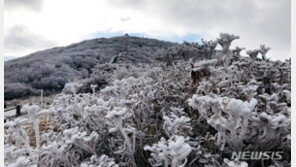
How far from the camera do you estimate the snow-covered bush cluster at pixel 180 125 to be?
6.38 ft

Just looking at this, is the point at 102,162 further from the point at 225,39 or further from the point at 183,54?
the point at 183,54

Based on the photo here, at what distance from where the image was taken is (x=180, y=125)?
7.33ft

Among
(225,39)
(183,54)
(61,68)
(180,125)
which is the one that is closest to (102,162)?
(180,125)

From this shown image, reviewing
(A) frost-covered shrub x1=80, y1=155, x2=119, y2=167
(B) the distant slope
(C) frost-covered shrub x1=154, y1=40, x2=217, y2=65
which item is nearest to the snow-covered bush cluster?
(A) frost-covered shrub x1=80, y1=155, x2=119, y2=167

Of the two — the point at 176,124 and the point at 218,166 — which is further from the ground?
the point at 176,124

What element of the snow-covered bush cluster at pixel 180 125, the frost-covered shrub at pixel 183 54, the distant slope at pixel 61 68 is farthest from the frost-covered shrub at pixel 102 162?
the distant slope at pixel 61 68

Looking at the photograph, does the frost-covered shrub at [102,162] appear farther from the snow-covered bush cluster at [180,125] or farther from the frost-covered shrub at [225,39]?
the frost-covered shrub at [225,39]

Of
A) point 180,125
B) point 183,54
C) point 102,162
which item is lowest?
point 102,162

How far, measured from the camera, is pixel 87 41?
23.7 metres

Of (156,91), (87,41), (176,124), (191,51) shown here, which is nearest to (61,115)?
(156,91)

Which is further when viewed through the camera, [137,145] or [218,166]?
[137,145]

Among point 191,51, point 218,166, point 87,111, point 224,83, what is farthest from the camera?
point 191,51

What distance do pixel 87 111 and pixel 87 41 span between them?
21075 millimetres
